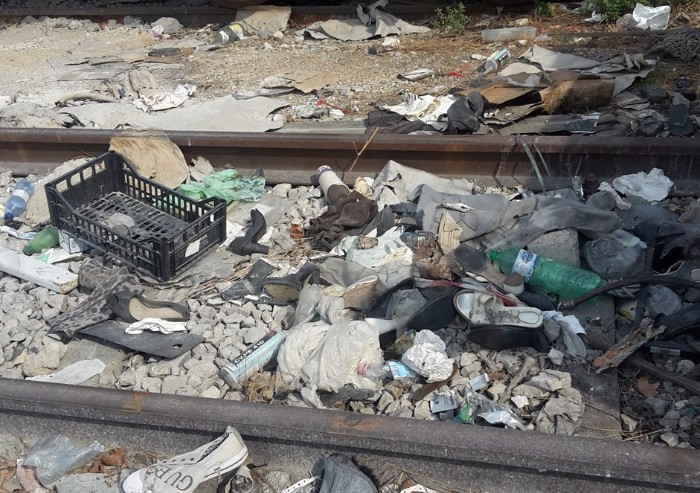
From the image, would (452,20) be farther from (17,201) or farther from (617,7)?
(17,201)

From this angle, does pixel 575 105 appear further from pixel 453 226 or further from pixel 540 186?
pixel 453 226

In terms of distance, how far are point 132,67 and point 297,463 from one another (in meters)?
7.35

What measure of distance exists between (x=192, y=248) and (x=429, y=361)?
6.56 feet

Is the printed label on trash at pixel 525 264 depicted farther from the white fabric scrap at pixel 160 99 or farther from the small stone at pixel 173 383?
the white fabric scrap at pixel 160 99

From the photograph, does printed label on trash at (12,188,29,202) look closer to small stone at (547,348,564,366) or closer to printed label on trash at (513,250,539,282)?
printed label on trash at (513,250,539,282)

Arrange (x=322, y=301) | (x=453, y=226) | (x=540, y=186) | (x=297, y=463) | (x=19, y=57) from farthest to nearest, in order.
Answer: (x=19, y=57), (x=540, y=186), (x=453, y=226), (x=322, y=301), (x=297, y=463)

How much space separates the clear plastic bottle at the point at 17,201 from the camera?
19.0 feet

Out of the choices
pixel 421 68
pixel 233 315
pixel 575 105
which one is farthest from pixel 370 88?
pixel 233 315

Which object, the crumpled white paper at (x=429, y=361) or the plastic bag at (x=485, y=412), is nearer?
the plastic bag at (x=485, y=412)

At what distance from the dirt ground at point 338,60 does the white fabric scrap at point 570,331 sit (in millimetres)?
3729

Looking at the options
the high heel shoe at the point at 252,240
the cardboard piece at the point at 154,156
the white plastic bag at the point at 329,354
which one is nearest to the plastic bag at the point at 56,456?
the white plastic bag at the point at 329,354

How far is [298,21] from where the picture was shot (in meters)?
10.9

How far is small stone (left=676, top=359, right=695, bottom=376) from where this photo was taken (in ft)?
12.6

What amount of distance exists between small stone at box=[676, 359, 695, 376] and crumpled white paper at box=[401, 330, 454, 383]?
1.13 meters
